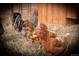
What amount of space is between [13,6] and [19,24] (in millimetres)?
214

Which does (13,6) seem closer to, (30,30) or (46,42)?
(30,30)

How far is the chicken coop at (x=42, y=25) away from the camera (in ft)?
11.4

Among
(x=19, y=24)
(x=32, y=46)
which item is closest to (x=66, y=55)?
A: (x=32, y=46)

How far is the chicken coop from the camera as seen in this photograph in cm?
346

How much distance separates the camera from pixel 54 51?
3.48 metres

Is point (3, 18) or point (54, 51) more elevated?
point (3, 18)

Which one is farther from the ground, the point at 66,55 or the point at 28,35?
the point at 28,35

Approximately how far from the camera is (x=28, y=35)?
11.4 ft

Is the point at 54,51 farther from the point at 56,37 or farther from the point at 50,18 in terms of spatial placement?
the point at 50,18

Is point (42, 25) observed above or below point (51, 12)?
below

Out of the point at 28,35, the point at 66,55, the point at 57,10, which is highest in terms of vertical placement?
the point at 57,10

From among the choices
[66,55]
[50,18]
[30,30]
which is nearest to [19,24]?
[30,30]

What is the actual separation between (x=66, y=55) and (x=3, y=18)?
0.83 meters

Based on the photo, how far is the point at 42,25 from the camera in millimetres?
3471
